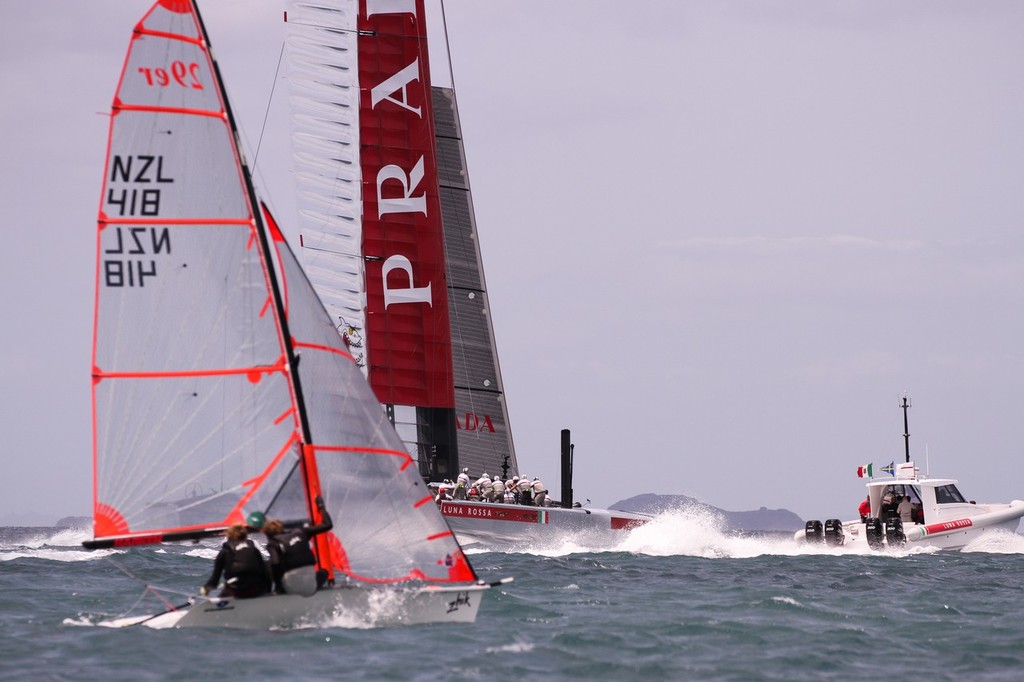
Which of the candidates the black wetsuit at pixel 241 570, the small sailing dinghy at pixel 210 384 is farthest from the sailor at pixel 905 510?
the black wetsuit at pixel 241 570

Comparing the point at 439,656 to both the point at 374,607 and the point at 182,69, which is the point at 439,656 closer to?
the point at 374,607

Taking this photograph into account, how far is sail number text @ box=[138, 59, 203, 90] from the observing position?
671 inches

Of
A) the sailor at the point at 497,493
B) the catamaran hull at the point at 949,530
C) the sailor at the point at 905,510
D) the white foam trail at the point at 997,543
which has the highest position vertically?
the sailor at the point at 497,493

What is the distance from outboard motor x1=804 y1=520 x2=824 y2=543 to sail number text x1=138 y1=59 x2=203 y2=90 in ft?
72.4

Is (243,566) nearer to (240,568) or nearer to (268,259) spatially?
(240,568)

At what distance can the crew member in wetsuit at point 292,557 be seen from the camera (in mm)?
15939

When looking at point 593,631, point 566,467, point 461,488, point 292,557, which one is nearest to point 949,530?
point 566,467

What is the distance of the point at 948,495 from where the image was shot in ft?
119

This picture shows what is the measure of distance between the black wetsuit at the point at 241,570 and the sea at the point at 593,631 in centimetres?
48

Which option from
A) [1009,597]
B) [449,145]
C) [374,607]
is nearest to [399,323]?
[449,145]

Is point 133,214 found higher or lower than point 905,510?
higher

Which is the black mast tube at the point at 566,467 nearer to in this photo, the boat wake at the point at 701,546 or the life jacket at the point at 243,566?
the boat wake at the point at 701,546

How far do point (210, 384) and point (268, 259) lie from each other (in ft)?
5.45

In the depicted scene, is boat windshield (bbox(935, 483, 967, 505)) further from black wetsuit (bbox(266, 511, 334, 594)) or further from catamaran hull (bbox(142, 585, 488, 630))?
black wetsuit (bbox(266, 511, 334, 594))
